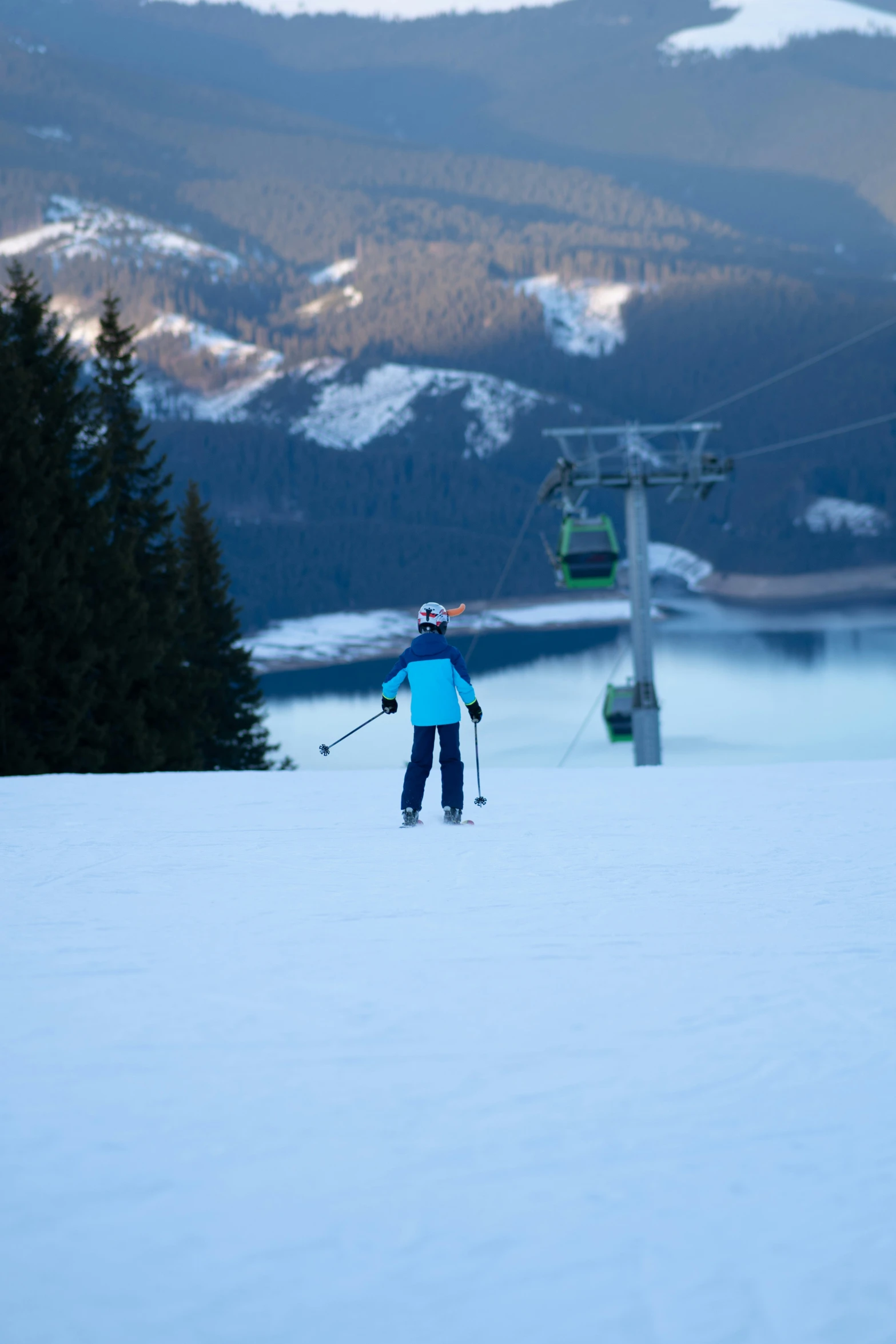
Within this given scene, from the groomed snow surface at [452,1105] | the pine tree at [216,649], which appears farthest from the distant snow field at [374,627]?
the groomed snow surface at [452,1105]

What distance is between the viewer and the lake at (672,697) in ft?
178

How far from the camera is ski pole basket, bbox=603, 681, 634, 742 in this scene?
30.1m

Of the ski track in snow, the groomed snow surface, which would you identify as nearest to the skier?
the groomed snow surface

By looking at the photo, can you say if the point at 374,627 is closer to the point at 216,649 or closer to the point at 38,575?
the point at 216,649

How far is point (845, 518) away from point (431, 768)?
593ft

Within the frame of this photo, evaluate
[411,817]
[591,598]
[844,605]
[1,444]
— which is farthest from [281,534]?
[411,817]

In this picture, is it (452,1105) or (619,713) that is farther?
(619,713)

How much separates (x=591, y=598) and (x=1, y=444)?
4713 inches

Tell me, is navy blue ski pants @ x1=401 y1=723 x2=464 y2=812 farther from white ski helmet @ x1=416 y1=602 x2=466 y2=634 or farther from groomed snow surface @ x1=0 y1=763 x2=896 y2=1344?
groomed snow surface @ x1=0 y1=763 x2=896 y2=1344

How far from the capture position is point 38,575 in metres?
19.7

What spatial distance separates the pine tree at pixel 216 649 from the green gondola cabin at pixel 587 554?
792 cm

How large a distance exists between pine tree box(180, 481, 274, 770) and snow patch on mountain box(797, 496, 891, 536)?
15454cm

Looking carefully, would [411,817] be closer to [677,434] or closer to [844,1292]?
[844,1292]

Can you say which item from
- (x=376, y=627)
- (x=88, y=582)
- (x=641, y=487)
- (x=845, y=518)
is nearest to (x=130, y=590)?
(x=88, y=582)
